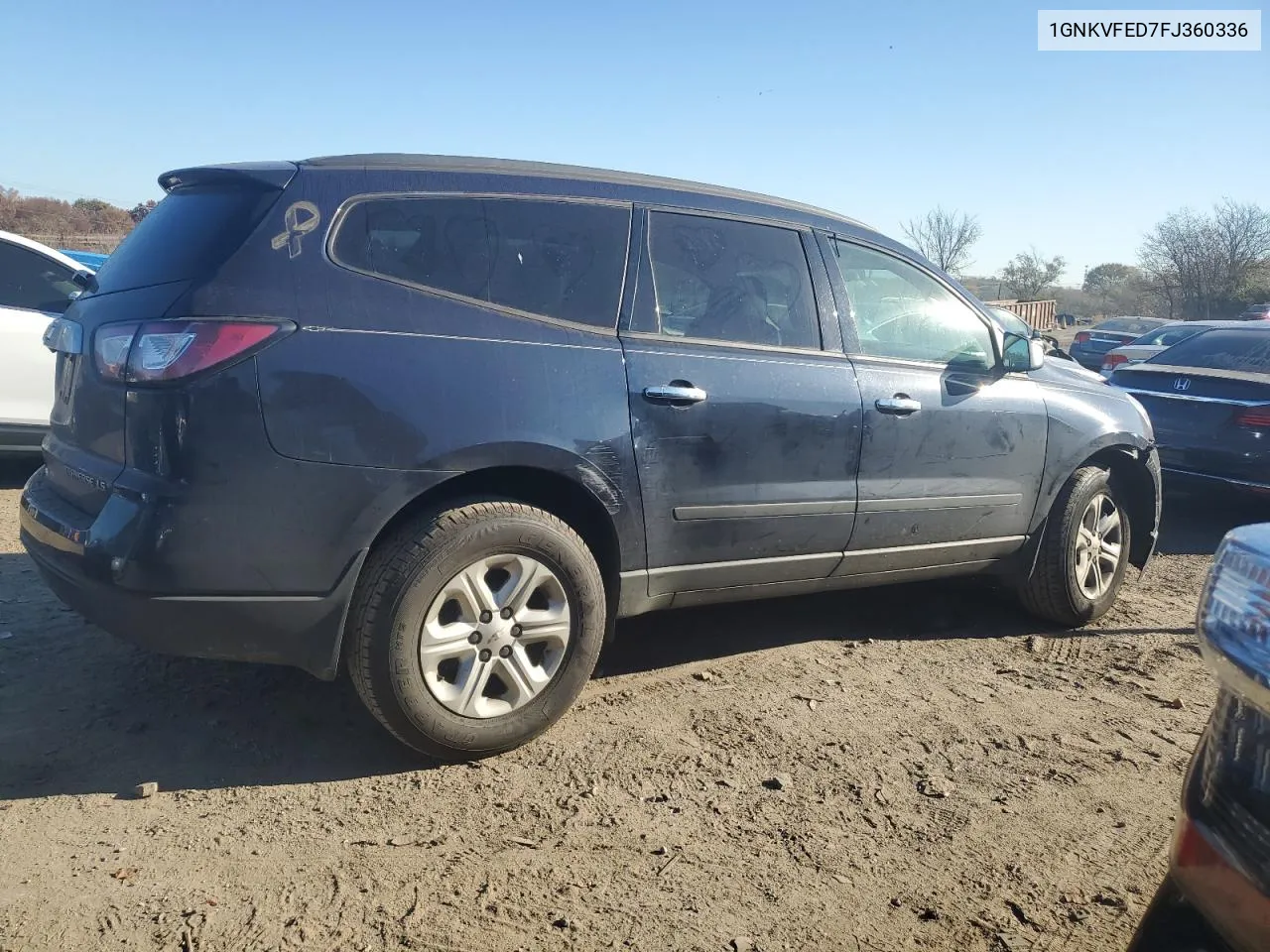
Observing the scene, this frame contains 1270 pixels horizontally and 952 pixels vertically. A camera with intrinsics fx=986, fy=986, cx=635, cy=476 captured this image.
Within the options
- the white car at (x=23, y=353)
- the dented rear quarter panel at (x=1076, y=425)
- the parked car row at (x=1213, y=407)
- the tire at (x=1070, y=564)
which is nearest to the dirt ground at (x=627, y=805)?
the tire at (x=1070, y=564)

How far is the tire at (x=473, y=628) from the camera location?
116 inches

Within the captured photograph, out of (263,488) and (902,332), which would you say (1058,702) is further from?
(263,488)

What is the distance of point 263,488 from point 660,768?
152 centimetres

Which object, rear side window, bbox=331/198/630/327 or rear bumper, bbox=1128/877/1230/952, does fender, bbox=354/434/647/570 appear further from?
rear bumper, bbox=1128/877/1230/952

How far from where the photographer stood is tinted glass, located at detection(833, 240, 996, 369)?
4.13 metres

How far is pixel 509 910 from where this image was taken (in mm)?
2447

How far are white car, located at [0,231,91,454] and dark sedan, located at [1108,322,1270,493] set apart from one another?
25.0ft

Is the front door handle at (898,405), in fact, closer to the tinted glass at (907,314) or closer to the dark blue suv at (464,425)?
the dark blue suv at (464,425)

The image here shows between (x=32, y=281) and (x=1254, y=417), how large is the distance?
27.6ft

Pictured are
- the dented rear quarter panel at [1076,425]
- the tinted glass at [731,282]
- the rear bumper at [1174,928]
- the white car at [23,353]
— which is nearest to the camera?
the rear bumper at [1174,928]

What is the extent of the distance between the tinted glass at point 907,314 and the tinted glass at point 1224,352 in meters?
4.32

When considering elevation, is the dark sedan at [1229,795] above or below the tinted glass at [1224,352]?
below

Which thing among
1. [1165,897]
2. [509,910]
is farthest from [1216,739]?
[509,910]

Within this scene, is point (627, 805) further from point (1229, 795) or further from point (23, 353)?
point (23, 353)
